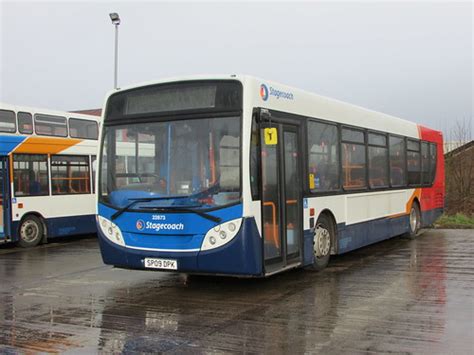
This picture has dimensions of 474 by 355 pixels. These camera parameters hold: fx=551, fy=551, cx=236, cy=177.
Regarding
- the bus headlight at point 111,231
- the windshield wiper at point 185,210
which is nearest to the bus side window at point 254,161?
the windshield wiper at point 185,210

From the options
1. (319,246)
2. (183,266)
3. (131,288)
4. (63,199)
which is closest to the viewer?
(183,266)

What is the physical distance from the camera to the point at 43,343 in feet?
18.5

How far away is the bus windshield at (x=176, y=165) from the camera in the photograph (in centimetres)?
734

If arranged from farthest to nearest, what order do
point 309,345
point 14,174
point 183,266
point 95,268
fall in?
point 14,174
point 95,268
point 183,266
point 309,345

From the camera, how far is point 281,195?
8.03 m

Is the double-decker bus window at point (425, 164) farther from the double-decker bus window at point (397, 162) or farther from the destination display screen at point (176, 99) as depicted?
the destination display screen at point (176, 99)

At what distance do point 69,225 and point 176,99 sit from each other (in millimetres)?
9258

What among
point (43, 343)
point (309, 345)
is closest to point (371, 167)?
point (309, 345)

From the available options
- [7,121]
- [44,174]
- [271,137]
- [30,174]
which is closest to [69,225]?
[44,174]

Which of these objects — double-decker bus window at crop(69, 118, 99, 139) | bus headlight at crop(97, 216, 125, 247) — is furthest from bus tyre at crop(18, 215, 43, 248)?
bus headlight at crop(97, 216, 125, 247)

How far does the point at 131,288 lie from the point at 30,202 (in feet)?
24.1

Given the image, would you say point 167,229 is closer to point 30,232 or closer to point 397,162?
point 397,162

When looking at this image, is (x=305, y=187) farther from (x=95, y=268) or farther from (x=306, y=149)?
(x=95, y=268)

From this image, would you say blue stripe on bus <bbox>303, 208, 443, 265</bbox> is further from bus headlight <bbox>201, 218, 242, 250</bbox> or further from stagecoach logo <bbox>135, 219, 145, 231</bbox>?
stagecoach logo <bbox>135, 219, 145, 231</bbox>
